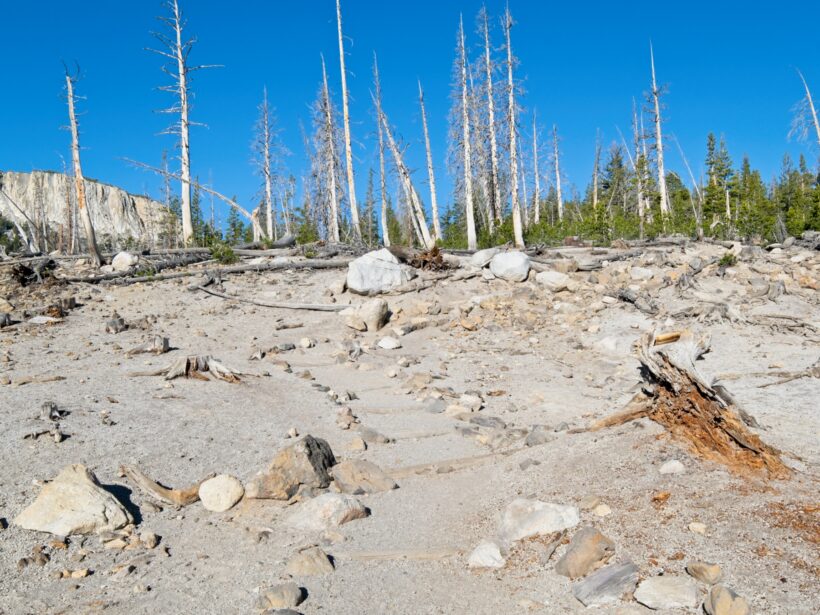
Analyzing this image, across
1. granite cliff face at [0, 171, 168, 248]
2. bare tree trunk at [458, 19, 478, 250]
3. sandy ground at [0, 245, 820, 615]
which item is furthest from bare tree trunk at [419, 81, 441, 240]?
granite cliff face at [0, 171, 168, 248]

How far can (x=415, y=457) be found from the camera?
17.8 ft

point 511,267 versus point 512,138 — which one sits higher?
point 512,138

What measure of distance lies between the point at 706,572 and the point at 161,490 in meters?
3.63

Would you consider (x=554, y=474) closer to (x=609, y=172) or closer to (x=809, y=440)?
(x=809, y=440)

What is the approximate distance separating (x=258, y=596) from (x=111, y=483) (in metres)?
1.96

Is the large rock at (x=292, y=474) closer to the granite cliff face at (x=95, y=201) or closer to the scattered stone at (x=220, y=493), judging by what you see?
the scattered stone at (x=220, y=493)

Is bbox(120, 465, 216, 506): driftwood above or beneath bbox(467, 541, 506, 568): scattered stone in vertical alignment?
above

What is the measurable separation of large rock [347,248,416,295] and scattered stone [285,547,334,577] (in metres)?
9.05

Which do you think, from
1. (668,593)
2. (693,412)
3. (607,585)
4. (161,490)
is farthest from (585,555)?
(161,490)

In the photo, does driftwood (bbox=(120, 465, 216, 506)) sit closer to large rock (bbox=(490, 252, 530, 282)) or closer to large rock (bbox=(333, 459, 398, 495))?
large rock (bbox=(333, 459, 398, 495))

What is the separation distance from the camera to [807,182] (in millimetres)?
58719

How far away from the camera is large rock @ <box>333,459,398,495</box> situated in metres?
4.54

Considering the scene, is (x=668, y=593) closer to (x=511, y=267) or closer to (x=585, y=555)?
(x=585, y=555)

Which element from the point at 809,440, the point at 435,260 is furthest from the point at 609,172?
the point at 809,440
